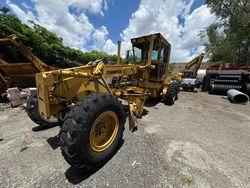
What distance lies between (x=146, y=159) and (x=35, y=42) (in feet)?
31.1

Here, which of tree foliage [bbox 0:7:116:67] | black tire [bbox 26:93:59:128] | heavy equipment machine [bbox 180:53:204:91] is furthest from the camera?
heavy equipment machine [bbox 180:53:204:91]

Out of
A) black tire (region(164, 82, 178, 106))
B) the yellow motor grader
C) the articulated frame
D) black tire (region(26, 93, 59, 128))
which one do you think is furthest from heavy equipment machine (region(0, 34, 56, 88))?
black tire (region(164, 82, 178, 106))

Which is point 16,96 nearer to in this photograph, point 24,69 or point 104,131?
point 24,69

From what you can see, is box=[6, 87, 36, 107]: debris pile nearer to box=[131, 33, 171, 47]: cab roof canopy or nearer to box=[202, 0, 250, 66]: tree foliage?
box=[131, 33, 171, 47]: cab roof canopy

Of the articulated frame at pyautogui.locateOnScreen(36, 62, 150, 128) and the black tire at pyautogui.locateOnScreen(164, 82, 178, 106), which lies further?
the black tire at pyautogui.locateOnScreen(164, 82, 178, 106)

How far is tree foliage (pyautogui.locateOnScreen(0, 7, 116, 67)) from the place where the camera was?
735 cm

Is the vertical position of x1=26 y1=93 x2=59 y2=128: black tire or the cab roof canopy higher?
the cab roof canopy

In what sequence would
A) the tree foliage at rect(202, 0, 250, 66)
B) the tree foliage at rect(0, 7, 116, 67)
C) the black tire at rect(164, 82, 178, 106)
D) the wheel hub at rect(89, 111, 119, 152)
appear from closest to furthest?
the wheel hub at rect(89, 111, 119, 152) < the black tire at rect(164, 82, 178, 106) < the tree foliage at rect(0, 7, 116, 67) < the tree foliage at rect(202, 0, 250, 66)

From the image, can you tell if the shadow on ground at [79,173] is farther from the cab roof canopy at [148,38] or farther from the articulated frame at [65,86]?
the cab roof canopy at [148,38]

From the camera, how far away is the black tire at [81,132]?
1843mm

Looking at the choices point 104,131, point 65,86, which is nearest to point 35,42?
point 65,86

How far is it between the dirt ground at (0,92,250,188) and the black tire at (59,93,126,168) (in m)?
0.30

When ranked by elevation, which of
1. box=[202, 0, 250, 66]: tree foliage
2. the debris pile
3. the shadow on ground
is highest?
box=[202, 0, 250, 66]: tree foliage

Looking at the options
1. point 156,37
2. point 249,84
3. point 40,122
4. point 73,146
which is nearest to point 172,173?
point 73,146
